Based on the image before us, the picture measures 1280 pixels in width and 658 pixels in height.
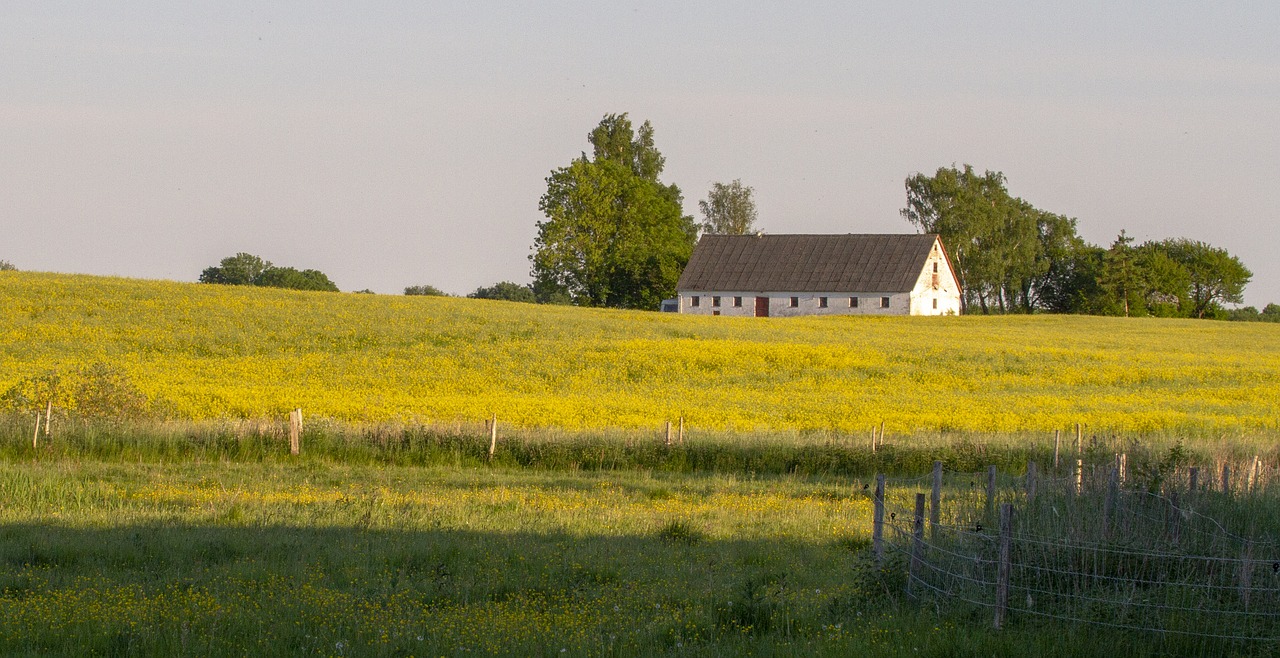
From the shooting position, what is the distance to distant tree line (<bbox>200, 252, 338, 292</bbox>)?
119812mm

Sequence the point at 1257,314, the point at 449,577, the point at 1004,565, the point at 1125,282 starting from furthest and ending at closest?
the point at 1257,314, the point at 1125,282, the point at 449,577, the point at 1004,565

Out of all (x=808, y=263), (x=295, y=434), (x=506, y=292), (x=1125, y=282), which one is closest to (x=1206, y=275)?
(x=1125, y=282)

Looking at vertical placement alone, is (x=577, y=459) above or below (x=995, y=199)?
below

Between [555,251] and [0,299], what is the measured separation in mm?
47245

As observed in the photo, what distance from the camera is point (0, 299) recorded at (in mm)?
48250

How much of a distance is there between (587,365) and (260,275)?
316ft

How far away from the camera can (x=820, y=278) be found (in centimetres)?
8462

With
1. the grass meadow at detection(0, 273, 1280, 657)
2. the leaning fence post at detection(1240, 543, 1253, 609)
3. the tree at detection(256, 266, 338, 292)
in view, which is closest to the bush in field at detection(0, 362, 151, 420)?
the grass meadow at detection(0, 273, 1280, 657)

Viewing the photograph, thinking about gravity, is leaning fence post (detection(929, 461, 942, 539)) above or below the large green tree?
below

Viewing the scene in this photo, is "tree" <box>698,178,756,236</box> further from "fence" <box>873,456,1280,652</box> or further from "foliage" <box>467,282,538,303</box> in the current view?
"fence" <box>873,456,1280,652</box>

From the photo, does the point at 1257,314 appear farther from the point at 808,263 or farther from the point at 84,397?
the point at 84,397

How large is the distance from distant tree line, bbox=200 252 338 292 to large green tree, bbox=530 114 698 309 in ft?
113

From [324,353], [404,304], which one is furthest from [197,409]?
[404,304]

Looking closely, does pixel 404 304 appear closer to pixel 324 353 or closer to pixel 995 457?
pixel 324 353
